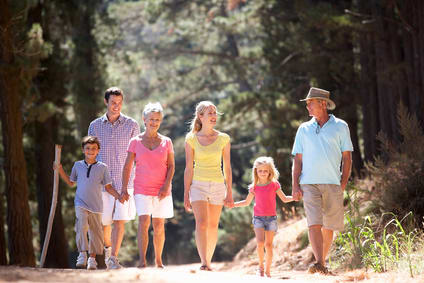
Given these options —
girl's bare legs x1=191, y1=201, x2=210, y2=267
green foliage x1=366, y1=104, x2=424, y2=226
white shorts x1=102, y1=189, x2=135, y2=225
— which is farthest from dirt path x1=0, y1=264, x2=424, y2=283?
green foliage x1=366, y1=104, x2=424, y2=226

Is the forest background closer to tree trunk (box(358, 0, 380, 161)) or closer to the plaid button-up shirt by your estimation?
tree trunk (box(358, 0, 380, 161))

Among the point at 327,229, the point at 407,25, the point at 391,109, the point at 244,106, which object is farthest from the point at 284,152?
the point at 327,229

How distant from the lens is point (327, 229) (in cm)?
895

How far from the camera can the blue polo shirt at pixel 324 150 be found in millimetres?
8805

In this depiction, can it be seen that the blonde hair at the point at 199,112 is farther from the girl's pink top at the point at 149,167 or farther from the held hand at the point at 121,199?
the held hand at the point at 121,199

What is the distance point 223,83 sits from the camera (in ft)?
119

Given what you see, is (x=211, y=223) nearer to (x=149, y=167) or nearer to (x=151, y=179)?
(x=151, y=179)

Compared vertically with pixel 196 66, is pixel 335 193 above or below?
below

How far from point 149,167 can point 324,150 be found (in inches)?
81.2

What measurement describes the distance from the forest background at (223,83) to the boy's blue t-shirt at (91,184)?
368 cm

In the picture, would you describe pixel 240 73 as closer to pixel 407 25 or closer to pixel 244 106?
pixel 244 106

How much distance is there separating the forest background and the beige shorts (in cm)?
275

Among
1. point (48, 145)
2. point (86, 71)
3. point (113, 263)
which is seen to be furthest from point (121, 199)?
point (86, 71)

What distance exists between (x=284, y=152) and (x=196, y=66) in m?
16.4
